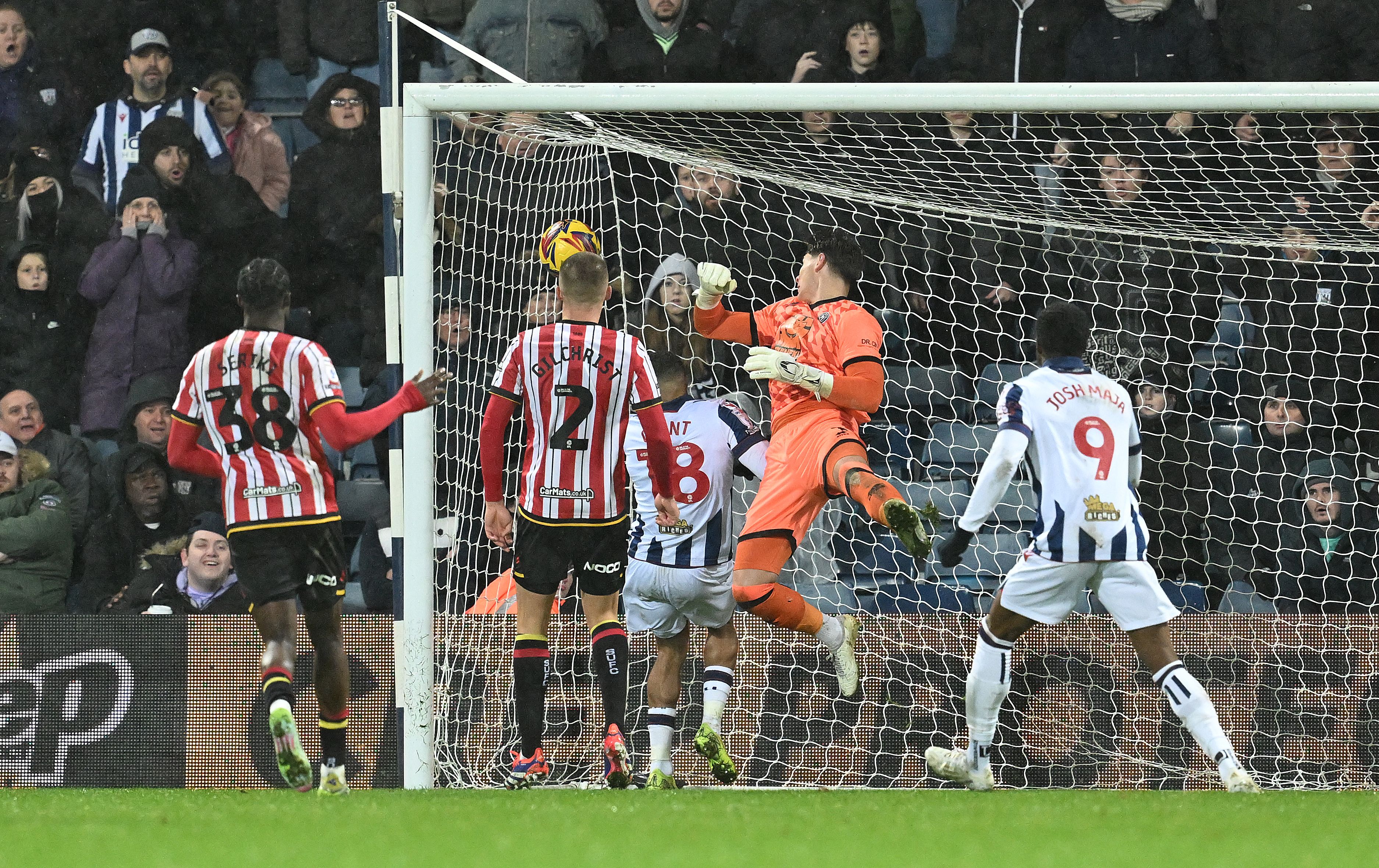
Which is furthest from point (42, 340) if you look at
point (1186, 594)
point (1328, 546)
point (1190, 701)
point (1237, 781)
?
point (1328, 546)

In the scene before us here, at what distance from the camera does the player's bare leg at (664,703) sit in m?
6.27

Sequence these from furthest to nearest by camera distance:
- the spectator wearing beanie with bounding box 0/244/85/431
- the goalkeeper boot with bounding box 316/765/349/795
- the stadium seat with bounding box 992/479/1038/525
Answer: the spectator wearing beanie with bounding box 0/244/85/431 < the stadium seat with bounding box 992/479/1038/525 < the goalkeeper boot with bounding box 316/765/349/795

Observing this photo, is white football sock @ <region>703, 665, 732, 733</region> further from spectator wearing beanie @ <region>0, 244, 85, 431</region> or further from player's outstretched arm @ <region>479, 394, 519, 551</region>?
spectator wearing beanie @ <region>0, 244, 85, 431</region>

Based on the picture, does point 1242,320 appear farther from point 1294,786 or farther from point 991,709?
point 991,709

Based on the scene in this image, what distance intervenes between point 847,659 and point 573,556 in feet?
5.59

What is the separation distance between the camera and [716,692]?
6.47 m

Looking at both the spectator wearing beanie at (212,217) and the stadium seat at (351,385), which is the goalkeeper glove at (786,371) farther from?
the spectator wearing beanie at (212,217)

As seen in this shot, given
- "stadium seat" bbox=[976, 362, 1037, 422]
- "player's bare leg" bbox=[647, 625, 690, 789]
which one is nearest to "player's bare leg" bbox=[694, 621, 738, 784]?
"player's bare leg" bbox=[647, 625, 690, 789]

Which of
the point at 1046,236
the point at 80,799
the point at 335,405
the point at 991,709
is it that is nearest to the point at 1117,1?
the point at 1046,236

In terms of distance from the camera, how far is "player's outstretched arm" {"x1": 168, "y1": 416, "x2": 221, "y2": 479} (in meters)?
5.67

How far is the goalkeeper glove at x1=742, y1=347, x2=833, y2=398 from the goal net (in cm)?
92

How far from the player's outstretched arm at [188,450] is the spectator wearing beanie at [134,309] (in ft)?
10.9

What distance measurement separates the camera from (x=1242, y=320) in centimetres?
834

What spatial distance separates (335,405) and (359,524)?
3209 millimetres
